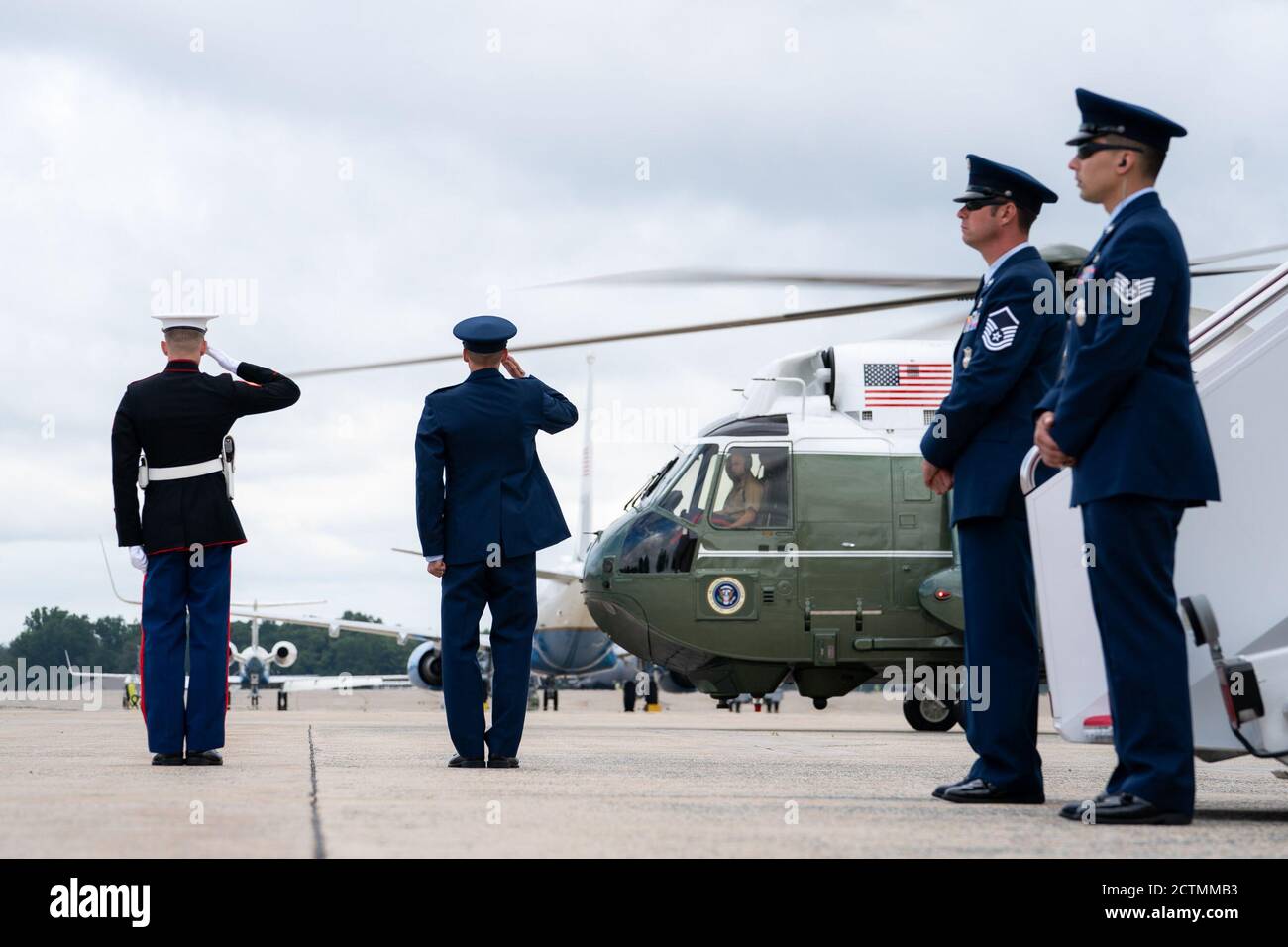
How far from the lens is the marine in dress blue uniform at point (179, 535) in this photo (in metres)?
6.37

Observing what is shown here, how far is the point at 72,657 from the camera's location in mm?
111250

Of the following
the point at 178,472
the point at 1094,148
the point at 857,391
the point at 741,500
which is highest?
the point at 857,391

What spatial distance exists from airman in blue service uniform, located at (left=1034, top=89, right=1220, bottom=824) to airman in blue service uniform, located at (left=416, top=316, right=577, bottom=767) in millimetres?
Result: 2797

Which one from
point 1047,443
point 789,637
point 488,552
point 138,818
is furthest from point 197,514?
point 789,637

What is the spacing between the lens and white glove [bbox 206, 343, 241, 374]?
677 centimetres

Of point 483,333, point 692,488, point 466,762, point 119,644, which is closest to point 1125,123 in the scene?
point 483,333

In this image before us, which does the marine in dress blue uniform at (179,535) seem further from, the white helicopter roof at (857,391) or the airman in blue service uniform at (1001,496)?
the white helicopter roof at (857,391)

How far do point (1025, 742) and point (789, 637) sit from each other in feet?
Result: 26.4

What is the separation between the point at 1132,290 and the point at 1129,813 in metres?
1.43

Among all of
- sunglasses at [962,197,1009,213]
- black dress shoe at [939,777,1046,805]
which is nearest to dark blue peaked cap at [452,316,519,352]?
sunglasses at [962,197,1009,213]

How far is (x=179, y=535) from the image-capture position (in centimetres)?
636

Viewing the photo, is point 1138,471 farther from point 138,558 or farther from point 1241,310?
point 138,558

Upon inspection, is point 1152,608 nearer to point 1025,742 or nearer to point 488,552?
point 1025,742
